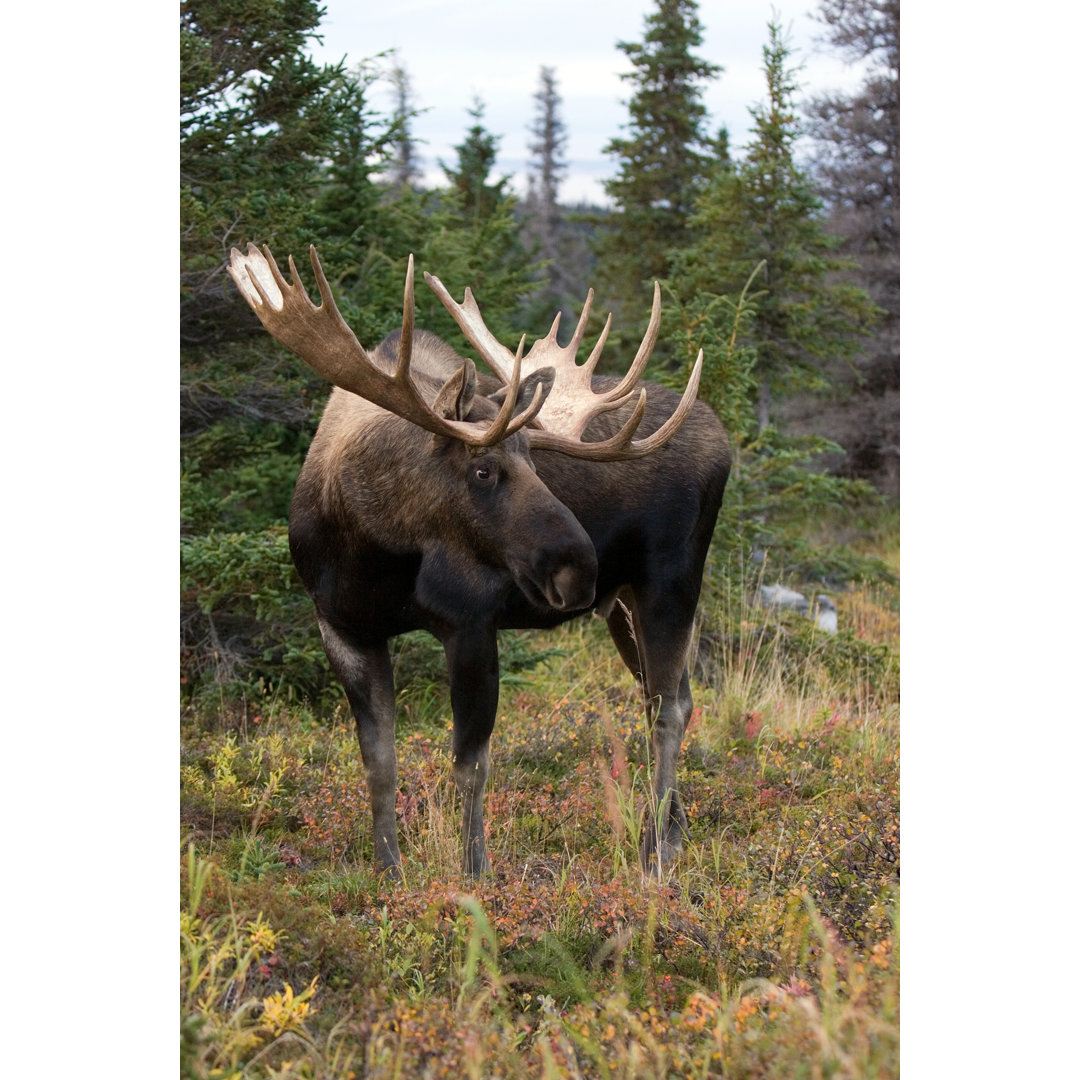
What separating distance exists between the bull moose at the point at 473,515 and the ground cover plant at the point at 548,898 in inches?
13.4

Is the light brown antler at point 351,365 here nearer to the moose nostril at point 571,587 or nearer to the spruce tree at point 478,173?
the moose nostril at point 571,587

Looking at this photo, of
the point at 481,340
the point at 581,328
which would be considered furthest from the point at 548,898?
the point at 581,328

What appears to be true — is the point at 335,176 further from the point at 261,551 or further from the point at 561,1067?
the point at 561,1067

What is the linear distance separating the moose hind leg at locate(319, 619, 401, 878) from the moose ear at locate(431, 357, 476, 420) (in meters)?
1.03

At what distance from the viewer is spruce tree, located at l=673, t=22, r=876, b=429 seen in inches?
453

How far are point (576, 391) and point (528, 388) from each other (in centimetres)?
68

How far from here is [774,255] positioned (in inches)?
458

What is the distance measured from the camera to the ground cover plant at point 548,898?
2.91 m

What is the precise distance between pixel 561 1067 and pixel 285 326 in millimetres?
2602

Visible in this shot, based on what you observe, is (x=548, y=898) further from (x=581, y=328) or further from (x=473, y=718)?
(x=581, y=328)

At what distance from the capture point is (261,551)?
6230 millimetres

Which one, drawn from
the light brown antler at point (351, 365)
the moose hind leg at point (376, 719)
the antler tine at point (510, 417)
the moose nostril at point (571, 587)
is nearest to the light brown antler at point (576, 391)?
the antler tine at point (510, 417)

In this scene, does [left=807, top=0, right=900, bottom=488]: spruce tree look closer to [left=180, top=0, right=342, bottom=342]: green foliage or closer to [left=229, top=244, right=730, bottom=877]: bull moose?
[left=180, top=0, right=342, bottom=342]: green foliage

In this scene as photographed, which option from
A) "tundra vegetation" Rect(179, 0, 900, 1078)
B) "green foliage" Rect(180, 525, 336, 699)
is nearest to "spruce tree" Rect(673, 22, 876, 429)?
"tundra vegetation" Rect(179, 0, 900, 1078)
